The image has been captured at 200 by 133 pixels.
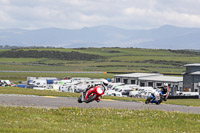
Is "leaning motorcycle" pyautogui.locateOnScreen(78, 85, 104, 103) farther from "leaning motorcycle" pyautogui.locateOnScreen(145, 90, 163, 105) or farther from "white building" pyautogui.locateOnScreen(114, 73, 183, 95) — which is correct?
"white building" pyautogui.locateOnScreen(114, 73, 183, 95)

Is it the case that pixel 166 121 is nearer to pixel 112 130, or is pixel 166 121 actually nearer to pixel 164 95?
pixel 112 130

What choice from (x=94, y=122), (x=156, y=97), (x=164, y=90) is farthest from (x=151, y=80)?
(x=94, y=122)

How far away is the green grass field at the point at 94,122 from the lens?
15070 millimetres

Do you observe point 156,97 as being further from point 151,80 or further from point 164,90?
point 151,80

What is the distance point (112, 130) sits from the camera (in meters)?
15.6

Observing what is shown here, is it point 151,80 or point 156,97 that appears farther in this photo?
point 151,80

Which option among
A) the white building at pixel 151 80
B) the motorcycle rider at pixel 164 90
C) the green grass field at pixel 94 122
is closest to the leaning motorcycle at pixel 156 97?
the motorcycle rider at pixel 164 90

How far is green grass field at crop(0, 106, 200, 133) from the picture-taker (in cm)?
1507

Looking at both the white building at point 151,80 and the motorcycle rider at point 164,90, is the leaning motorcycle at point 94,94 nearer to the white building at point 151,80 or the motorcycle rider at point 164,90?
the motorcycle rider at point 164,90

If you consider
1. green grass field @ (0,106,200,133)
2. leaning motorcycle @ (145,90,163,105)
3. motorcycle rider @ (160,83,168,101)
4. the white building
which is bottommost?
green grass field @ (0,106,200,133)

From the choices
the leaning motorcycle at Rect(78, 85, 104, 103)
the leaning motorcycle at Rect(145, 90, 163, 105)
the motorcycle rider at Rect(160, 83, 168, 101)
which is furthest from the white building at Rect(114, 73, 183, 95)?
the leaning motorcycle at Rect(78, 85, 104, 103)

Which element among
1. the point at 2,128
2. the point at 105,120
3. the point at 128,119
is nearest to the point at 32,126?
the point at 2,128

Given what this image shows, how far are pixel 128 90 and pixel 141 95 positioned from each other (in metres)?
10.0

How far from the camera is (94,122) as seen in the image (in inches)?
701
